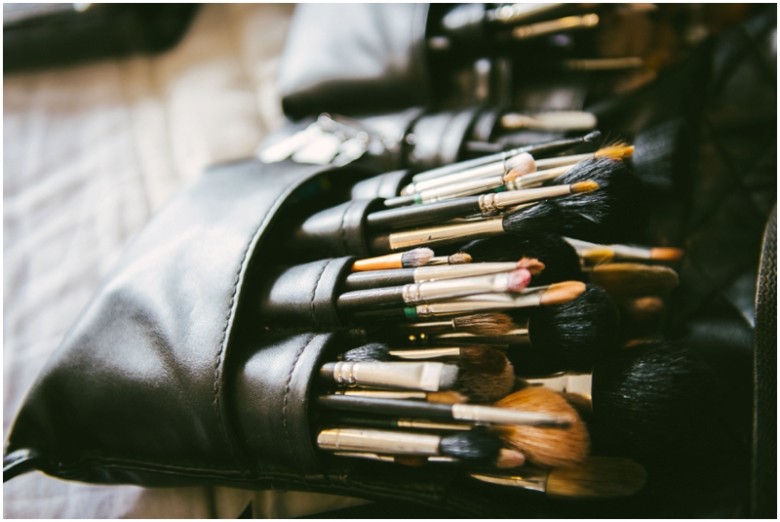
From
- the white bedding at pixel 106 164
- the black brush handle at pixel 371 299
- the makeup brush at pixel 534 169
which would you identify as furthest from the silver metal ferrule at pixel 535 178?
the white bedding at pixel 106 164

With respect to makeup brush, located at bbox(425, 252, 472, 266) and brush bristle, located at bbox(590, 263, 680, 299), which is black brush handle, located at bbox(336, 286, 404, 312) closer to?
makeup brush, located at bbox(425, 252, 472, 266)

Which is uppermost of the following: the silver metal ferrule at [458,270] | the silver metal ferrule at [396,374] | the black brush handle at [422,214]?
the black brush handle at [422,214]

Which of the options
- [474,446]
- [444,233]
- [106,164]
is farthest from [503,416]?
[106,164]

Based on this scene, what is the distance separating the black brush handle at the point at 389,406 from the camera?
338 mm

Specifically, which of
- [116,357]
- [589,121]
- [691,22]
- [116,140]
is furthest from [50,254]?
[691,22]

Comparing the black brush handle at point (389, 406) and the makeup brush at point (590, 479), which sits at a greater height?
the black brush handle at point (389, 406)

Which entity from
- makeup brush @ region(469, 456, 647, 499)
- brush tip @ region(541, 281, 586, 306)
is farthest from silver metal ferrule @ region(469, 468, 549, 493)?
brush tip @ region(541, 281, 586, 306)

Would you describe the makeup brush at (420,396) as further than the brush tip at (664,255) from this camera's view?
No

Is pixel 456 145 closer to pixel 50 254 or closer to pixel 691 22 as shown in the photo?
pixel 691 22

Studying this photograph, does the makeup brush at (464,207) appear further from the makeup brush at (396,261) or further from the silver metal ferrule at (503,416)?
the silver metal ferrule at (503,416)

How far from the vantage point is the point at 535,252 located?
0.38 meters

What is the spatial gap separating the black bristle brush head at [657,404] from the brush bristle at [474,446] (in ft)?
0.26

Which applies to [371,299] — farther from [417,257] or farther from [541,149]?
[541,149]

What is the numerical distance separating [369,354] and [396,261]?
0.06 m
